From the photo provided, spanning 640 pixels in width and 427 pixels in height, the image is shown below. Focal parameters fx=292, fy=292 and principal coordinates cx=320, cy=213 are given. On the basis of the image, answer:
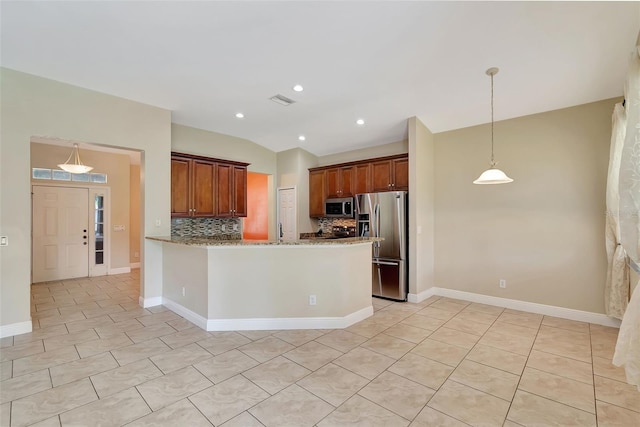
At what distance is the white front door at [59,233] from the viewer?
5.68 meters

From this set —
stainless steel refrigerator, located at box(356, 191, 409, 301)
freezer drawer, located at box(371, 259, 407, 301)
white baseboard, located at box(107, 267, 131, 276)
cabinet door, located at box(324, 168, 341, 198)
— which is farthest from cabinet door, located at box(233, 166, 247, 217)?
white baseboard, located at box(107, 267, 131, 276)

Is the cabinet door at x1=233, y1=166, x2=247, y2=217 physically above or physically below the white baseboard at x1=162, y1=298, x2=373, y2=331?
above

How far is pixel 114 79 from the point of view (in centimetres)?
350

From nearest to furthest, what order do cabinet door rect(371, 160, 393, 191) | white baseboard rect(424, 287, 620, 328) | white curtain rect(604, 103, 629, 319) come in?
white curtain rect(604, 103, 629, 319) < white baseboard rect(424, 287, 620, 328) < cabinet door rect(371, 160, 393, 191)

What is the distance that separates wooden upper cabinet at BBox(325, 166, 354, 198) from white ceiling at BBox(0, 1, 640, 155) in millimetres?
1591

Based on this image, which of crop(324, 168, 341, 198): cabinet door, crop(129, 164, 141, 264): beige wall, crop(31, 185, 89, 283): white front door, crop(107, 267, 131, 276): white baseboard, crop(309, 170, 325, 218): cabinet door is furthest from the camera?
crop(129, 164, 141, 264): beige wall

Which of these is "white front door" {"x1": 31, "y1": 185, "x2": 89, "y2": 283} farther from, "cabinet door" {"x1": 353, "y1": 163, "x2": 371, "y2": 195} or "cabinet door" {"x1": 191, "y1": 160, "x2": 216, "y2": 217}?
"cabinet door" {"x1": 353, "y1": 163, "x2": 371, "y2": 195}

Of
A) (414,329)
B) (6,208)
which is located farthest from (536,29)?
(6,208)

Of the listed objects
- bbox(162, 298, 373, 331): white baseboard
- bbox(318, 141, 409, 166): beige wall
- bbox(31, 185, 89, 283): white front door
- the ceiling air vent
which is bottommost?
bbox(162, 298, 373, 331): white baseboard

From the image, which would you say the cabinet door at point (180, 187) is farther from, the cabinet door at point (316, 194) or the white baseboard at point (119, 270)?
the white baseboard at point (119, 270)

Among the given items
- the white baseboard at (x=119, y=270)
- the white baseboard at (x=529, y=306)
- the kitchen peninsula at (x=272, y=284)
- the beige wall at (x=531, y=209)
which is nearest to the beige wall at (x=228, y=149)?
the kitchen peninsula at (x=272, y=284)

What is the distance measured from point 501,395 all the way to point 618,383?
1.08 meters

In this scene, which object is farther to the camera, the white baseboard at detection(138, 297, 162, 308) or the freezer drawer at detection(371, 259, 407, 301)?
the freezer drawer at detection(371, 259, 407, 301)

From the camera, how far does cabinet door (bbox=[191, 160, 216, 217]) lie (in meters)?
5.11
